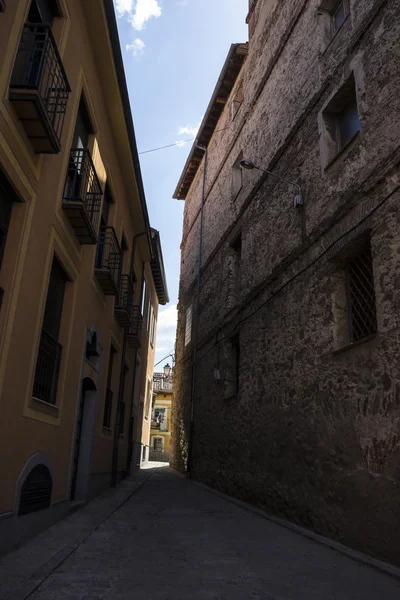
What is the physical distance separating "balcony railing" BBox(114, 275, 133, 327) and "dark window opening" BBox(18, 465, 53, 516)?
5.25 meters

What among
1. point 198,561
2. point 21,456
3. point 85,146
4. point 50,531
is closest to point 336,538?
point 198,561

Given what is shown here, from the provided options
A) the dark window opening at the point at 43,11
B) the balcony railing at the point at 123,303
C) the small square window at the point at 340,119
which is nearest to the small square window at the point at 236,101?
the balcony railing at the point at 123,303

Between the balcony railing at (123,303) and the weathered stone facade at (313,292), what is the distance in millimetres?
2487

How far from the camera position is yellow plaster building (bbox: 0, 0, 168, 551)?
182 inches

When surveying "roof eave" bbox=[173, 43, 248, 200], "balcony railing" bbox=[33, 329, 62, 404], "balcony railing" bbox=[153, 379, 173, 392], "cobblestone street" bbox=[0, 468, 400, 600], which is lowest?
"cobblestone street" bbox=[0, 468, 400, 600]

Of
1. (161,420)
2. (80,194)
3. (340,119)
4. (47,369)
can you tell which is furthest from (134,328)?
(161,420)

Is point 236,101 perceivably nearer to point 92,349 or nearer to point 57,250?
point 92,349

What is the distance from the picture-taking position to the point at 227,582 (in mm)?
3834

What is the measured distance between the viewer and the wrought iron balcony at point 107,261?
863 cm

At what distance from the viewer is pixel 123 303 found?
11.4m

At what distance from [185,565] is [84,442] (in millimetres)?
4582

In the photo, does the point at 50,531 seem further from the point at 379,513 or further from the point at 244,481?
the point at 244,481

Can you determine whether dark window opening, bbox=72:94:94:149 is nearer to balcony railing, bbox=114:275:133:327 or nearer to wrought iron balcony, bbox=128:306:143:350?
balcony railing, bbox=114:275:133:327

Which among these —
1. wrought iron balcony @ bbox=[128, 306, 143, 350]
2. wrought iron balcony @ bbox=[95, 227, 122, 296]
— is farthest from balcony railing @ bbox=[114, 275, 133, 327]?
wrought iron balcony @ bbox=[128, 306, 143, 350]
